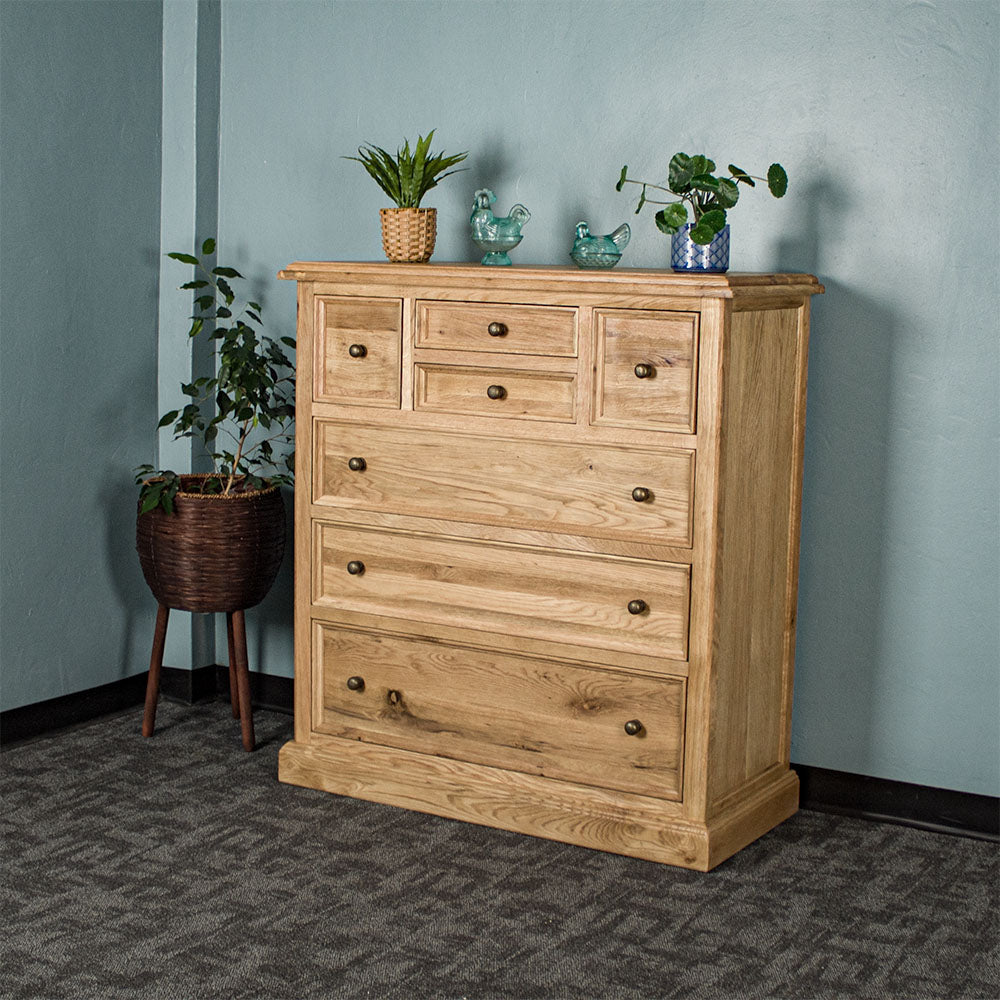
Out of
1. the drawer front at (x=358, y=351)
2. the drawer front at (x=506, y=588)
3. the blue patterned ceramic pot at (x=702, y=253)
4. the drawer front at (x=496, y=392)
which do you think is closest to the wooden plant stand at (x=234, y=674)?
the drawer front at (x=506, y=588)

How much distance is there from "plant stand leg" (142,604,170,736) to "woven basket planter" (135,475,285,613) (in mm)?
93

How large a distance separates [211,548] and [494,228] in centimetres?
103

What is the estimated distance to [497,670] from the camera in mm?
2939

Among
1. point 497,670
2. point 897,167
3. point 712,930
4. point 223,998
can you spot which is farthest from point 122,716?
point 897,167

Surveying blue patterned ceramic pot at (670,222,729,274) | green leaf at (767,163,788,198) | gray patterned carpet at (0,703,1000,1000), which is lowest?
gray patterned carpet at (0,703,1000,1000)

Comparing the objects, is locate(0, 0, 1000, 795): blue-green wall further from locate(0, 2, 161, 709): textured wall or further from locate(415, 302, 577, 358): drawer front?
locate(415, 302, 577, 358): drawer front

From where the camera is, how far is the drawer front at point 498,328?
277cm

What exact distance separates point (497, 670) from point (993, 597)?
1.07 metres

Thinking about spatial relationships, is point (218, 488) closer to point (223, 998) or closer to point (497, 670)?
point (497, 670)

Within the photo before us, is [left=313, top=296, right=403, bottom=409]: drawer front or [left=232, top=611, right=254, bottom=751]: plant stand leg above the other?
[left=313, top=296, right=403, bottom=409]: drawer front

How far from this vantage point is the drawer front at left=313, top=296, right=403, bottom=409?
296 cm

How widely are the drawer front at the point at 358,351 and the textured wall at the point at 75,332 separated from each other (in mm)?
834

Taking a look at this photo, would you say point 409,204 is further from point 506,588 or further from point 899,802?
point 899,802

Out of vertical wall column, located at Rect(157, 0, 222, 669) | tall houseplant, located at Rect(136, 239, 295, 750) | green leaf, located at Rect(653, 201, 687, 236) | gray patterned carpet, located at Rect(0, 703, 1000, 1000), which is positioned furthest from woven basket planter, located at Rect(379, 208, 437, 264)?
gray patterned carpet, located at Rect(0, 703, 1000, 1000)
